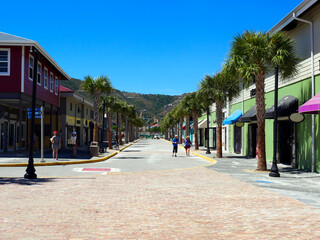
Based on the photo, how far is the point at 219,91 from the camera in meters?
26.2

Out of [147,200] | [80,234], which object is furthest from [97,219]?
[147,200]

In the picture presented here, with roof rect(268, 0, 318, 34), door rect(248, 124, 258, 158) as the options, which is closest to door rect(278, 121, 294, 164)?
door rect(248, 124, 258, 158)

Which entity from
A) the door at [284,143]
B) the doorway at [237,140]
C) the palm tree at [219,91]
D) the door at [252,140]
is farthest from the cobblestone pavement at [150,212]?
A: the doorway at [237,140]

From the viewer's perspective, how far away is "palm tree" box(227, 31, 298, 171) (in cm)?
1627

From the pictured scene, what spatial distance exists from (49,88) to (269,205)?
2839cm

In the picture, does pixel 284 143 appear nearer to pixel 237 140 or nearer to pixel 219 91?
pixel 219 91

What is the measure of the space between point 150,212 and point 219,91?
19.6 meters

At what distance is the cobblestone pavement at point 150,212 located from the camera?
5867 mm

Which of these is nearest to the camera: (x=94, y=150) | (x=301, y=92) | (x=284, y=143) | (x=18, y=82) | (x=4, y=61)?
(x=301, y=92)

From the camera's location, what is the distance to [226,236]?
225 inches

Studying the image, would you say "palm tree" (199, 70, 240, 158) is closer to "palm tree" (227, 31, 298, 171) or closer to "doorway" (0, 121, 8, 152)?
"palm tree" (227, 31, 298, 171)

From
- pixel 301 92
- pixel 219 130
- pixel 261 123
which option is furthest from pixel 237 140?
pixel 261 123

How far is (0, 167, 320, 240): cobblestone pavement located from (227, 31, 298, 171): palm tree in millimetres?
5922

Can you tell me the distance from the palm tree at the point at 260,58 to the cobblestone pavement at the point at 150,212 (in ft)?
19.4
